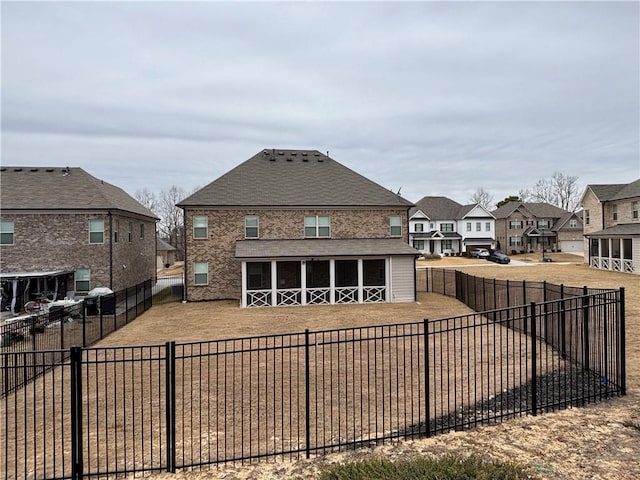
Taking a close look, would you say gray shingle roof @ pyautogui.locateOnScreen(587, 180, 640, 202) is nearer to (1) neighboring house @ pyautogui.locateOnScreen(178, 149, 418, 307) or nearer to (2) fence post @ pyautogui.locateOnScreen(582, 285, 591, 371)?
(1) neighboring house @ pyautogui.locateOnScreen(178, 149, 418, 307)

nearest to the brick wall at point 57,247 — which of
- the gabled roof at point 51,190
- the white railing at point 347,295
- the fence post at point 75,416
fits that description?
the gabled roof at point 51,190

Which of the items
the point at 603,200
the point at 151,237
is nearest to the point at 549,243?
the point at 603,200

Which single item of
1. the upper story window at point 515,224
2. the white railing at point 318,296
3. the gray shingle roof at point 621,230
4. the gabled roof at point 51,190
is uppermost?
the gabled roof at point 51,190

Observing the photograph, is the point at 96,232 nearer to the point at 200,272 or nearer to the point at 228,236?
the point at 200,272

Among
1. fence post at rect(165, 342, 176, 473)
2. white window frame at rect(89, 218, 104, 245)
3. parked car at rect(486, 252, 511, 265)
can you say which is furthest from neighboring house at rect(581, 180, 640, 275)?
white window frame at rect(89, 218, 104, 245)

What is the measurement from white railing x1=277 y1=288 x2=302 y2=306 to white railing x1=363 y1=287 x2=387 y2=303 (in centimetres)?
385

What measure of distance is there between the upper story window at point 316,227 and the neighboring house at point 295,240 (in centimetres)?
6

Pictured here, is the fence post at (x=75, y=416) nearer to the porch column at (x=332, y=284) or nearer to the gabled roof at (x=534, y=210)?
the porch column at (x=332, y=284)

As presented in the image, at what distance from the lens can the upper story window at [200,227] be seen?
24.3 meters

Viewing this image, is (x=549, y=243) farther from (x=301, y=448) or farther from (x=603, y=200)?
(x=301, y=448)

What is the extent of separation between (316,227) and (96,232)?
42.3 feet

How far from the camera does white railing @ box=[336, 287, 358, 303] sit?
23.1 meters

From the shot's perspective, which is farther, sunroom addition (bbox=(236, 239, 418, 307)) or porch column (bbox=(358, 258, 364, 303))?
porch column (bbox=(358, 258, 364, 303))

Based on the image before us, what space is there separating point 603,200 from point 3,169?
45.8 m
